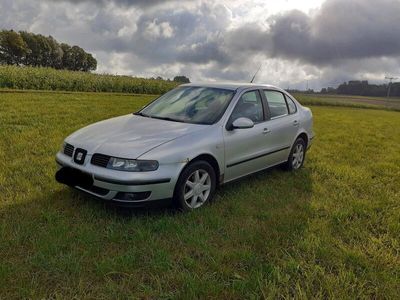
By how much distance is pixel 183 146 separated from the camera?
3420mm

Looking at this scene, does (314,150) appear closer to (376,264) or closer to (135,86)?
(376,264)

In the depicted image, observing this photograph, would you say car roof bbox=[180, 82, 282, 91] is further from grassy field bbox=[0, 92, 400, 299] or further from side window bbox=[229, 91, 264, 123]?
grassy field bbox=[0, 92, 400, 299]

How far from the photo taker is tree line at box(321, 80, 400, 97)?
8369cm

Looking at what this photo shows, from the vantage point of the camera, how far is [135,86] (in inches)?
1047

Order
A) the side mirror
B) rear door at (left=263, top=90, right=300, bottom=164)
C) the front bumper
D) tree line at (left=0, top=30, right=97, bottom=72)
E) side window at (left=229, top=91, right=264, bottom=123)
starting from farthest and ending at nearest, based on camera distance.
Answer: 1. tree line at (left=0, top=30, right=97, bottom=72)
2. rear door at (left=263, top=90, right=300, bottom=164)
3. side window at (left=229, top=91, right=264, bottom=123)
4. the side mirror
5. the front bumper

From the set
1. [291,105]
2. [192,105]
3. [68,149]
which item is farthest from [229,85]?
[68,149]

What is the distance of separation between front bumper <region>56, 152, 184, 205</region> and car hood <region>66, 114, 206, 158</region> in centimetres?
19

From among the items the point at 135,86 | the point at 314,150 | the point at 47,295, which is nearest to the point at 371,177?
the point at 314,150

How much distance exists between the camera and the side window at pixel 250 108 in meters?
4.20

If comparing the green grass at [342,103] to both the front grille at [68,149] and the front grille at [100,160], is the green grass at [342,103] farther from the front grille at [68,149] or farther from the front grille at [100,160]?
the front grille at [100,160]

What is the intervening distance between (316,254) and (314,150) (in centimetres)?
481

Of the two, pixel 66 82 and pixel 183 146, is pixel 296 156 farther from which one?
pixel 66 82

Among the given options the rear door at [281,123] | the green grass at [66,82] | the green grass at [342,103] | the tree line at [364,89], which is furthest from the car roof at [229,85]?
the tree line at [364,89]

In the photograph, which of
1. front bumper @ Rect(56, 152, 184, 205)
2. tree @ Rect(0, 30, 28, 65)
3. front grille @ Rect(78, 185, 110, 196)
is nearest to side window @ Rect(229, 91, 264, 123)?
front bumper @ Rect(56, 152, 184, 205)
